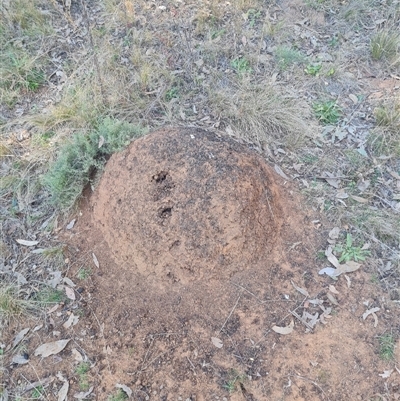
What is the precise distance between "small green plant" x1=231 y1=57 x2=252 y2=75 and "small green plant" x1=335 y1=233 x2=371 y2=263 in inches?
75.6

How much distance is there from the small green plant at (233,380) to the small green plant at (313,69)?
2.79 metres

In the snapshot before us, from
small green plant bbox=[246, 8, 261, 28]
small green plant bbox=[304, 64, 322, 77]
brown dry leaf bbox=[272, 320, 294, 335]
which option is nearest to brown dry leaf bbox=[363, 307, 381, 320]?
brown dry leaf bbox=[272, 320, 294, 335]

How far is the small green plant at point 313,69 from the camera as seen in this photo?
12.6 ft

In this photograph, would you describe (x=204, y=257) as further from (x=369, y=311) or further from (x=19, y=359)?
(x=19, y=359)

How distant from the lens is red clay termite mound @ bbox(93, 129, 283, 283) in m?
2.40

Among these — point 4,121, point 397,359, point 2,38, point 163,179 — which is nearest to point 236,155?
point 163,179

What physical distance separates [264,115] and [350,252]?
136 cm

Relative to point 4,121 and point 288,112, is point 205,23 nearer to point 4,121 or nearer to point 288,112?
point 288,112

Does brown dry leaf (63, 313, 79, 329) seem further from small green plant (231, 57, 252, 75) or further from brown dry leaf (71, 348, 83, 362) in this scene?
small green plant (231, 57, 252, 75)

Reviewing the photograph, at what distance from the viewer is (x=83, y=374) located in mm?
2230

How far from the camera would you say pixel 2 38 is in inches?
159

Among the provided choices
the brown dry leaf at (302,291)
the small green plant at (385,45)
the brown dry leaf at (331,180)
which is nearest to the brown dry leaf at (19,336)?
the brown dry leaf at (302,291)

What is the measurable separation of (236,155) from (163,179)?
18.7 inches

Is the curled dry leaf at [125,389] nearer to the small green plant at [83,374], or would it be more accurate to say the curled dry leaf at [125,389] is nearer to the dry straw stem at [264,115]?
the small green plant at [83,374]
